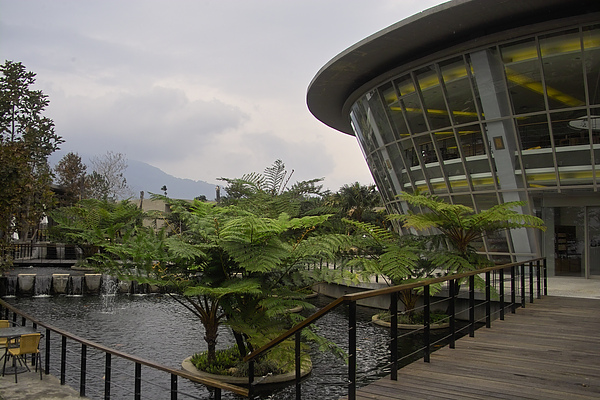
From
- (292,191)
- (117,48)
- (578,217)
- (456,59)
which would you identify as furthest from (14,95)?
(578,217)

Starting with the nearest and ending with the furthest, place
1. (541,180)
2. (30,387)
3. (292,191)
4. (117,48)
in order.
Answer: (30,387) < (292,191) < (117,48) < (541,180)

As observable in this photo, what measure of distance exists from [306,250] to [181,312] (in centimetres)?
945

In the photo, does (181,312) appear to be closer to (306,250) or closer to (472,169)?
(306,250)

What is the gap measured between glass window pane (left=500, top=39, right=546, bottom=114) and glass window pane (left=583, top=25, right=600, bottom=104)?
127 centimetres

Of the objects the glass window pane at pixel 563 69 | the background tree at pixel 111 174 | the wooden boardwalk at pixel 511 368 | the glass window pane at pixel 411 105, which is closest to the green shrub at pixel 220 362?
the wooden boardwalk at pixel 511 368

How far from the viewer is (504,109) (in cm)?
1619

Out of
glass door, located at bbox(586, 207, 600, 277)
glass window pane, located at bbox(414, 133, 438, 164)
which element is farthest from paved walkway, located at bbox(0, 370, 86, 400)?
glass door, located at bbox(586, 207, 600, 277)

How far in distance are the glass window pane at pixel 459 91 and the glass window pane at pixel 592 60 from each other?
3.35m

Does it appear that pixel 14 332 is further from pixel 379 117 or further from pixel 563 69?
pixel 379 117

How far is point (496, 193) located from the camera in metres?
17.2

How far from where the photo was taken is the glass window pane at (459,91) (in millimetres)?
16828

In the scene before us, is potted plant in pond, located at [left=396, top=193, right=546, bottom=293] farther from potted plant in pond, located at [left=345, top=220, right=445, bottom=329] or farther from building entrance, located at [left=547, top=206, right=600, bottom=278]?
building entrance, located at [left=547, top=206, right=600, bottom=278]

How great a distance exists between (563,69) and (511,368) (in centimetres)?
1273

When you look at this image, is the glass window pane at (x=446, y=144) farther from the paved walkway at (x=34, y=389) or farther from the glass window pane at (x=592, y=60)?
the paved walkway at (x=34, y=389)
